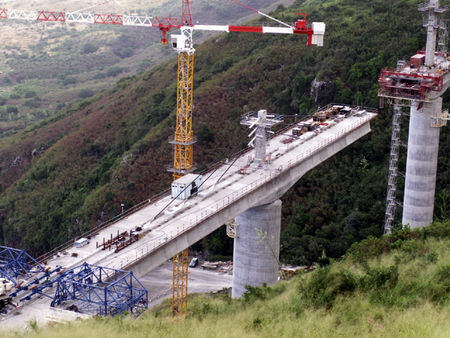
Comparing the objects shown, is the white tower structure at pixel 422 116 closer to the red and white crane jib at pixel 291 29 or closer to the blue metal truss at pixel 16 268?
the red and white crane jib at pixel 291 29

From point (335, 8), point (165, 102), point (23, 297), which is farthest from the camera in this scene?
point (335, 8)

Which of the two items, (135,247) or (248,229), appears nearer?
(135,247)

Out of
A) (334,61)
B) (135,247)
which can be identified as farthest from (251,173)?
(334,61)

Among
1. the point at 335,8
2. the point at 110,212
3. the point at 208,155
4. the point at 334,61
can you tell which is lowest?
the point at 110,212

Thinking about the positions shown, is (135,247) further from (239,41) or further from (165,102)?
(239,41)

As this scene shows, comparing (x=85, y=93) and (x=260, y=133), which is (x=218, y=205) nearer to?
(x=260, y=133)

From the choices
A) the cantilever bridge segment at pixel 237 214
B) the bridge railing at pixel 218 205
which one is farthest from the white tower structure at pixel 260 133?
the bridge railing at pixel 218 205

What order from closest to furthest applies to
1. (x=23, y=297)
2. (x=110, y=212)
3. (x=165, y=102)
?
(x=23, y=297) < (x=110, y=212) < (x=165, y=102)
